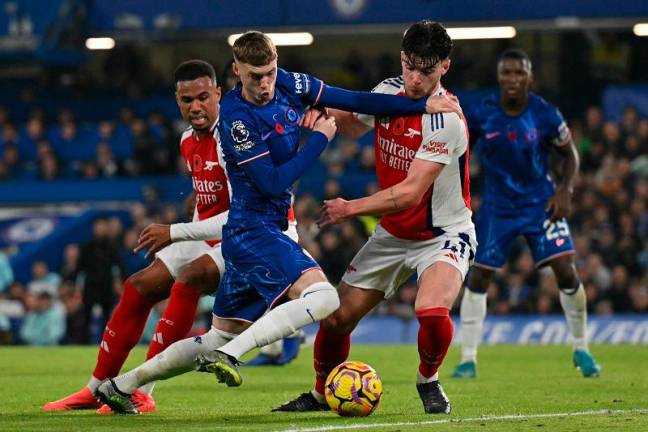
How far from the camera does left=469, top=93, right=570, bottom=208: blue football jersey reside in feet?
38.5

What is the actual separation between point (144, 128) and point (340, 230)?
5255 millimetres

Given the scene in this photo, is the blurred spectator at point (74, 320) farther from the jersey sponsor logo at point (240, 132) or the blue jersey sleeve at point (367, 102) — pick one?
the jersey sponsor logo at point (240, 132)

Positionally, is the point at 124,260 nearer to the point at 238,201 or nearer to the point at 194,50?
the point at 194,50

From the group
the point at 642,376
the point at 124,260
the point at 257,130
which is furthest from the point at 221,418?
the point at 124,260

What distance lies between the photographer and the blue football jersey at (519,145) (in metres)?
11.7

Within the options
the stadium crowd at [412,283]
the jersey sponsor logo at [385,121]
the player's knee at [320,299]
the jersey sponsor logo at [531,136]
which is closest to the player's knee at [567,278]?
the jersey sponsor logo at [531,136]

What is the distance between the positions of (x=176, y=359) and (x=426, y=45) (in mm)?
2362

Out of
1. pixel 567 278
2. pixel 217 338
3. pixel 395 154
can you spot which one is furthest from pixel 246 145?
pixel 567 278

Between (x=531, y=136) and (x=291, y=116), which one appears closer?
(x=291, y=116)

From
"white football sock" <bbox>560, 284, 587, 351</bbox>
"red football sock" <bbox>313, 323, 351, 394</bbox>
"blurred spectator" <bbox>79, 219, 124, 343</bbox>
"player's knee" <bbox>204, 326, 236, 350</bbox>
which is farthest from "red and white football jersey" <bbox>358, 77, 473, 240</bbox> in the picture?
"blurred spectator" <bbox>79, 219, 124, 343</bbox>

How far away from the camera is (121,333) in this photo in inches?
344

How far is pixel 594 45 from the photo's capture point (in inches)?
971

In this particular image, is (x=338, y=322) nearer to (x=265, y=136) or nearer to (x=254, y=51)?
(x=265, y=136)

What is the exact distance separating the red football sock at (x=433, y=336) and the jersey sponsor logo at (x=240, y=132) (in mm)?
1435
